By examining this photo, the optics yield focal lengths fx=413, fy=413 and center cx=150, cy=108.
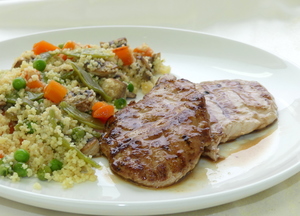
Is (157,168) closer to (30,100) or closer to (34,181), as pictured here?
(34,181)

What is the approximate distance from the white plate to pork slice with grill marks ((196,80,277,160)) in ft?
0.43

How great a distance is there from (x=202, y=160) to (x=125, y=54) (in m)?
2.19

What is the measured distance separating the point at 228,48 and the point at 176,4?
285cm

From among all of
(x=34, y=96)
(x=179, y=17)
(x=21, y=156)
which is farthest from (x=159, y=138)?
(x=179, y=17)

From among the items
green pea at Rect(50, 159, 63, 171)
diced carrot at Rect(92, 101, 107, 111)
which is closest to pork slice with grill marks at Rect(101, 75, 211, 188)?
diced carrot at Rect(92, 101, 107, 111)

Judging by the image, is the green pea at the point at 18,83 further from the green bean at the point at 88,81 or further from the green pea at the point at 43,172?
the green pea at the point at 43,172

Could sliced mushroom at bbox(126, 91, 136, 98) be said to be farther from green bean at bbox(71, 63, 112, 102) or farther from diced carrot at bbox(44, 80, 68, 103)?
diced carrot at bbox(44, 80, 68, 103)

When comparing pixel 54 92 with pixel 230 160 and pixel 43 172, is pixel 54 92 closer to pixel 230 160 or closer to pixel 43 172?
pixel 43 172

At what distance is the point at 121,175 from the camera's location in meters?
3.89

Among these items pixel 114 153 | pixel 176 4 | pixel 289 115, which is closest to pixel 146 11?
pixel 176 4

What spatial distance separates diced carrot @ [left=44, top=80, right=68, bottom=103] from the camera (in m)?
4.62

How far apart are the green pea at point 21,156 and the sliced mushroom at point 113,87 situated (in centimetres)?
157

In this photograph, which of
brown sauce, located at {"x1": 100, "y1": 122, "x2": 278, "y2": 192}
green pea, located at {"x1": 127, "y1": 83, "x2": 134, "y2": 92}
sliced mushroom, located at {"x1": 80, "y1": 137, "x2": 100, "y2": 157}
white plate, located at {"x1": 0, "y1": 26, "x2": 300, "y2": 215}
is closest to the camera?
white plate, located at {"x1": 0, "y1": 26, "x2": 300, "y2": 215}

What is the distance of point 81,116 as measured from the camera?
4605 mm
